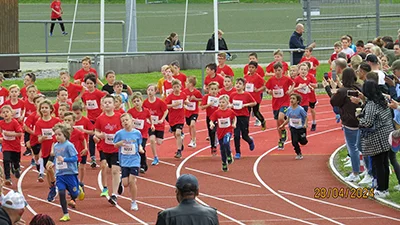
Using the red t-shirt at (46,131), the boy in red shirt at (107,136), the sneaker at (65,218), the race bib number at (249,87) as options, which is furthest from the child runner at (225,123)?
the sneaker at (65,218)

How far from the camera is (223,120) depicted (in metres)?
18.7

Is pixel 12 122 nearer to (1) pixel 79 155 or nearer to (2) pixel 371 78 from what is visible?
(1) pixel 79 155

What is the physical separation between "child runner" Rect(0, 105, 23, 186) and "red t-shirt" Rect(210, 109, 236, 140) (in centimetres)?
366

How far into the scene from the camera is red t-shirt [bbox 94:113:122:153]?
16359 mm

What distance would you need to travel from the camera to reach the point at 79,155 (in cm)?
1627

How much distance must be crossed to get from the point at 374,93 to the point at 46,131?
5544 millimetres

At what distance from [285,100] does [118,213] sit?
22.7 ft

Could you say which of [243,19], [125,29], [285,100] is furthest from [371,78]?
[243,19]

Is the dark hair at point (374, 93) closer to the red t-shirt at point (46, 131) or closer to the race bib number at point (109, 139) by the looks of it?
the race bib number at point (109, 139)

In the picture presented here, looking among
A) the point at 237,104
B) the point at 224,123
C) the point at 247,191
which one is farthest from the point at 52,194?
the point at 237,104

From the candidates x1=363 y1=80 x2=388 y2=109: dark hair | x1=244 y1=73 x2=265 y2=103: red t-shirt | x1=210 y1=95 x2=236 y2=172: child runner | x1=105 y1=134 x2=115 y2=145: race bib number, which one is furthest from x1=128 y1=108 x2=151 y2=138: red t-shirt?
x1=363 y1=80 x2=388 y2=109: dark hair

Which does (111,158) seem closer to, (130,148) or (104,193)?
(104,193)

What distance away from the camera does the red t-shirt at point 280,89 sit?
2117 centimetres

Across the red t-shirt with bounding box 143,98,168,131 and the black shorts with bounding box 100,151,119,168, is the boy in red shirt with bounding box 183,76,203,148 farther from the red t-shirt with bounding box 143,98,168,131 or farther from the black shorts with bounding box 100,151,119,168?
the black shorts with bounding box 100,151,119,168
